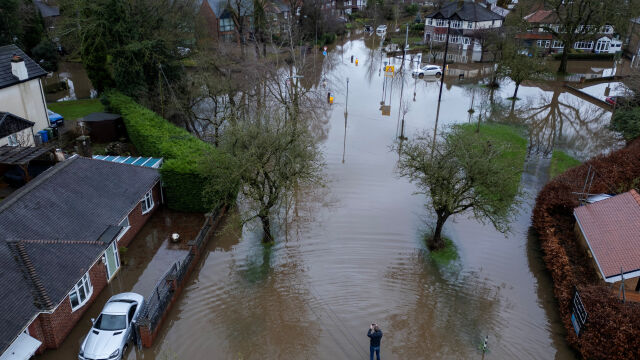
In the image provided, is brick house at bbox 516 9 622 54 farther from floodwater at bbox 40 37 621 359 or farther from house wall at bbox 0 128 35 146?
house wall at bbox 0 128 35 146

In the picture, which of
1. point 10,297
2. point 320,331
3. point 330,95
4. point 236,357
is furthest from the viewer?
point 330,95

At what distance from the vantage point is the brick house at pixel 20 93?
25625 mm

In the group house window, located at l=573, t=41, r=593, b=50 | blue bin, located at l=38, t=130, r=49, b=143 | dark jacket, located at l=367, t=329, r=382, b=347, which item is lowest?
dark jacket, located at l=367, t=329, r=382, b=347

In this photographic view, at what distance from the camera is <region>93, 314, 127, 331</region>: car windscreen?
584 inches

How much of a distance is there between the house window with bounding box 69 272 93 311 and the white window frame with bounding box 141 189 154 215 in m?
5.97

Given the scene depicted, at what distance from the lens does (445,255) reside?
66.3 feet

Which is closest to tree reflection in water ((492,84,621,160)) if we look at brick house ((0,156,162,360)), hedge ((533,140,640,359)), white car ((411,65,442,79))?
hedge ((533,140,640,359))

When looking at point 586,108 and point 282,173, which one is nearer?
point 282,173

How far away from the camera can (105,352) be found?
14023 mm

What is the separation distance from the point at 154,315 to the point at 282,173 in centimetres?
750

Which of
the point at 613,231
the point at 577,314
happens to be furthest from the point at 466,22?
the point at 577,314

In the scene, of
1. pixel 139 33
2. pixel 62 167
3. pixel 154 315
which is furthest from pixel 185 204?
pixel 139 33

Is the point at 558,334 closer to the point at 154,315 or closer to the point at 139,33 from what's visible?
the point at 154,315

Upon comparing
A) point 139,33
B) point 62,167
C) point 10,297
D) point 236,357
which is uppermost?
point 139,33
